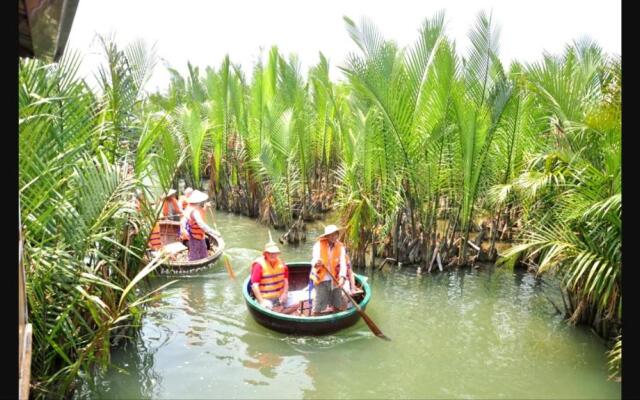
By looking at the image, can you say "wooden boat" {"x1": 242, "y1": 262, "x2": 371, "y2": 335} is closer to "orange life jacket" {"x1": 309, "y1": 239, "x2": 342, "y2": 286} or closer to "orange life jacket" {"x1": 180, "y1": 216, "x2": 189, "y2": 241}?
"orange life jacket" {"x1": 309, "y1": 239, "x2": 342, "y2": 286}

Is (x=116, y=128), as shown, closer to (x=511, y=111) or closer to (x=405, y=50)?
(x=405, y=50)

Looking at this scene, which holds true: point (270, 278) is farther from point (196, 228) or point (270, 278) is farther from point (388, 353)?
point (196, 228)

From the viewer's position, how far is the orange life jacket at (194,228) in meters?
10.7

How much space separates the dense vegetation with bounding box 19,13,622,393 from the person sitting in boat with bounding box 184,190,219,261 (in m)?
1.39

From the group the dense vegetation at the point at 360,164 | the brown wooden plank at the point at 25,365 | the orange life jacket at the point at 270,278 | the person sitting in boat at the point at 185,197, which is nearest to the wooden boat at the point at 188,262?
the person sitting in boat at the point at 185,197

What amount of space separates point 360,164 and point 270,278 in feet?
10.9

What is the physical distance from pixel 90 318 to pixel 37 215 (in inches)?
55.3

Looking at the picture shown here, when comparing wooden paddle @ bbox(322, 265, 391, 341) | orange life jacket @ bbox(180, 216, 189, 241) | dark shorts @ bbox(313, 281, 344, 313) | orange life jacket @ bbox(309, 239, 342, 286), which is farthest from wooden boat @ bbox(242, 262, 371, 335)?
orange life jacket @ bbox(180, 216, 189, 241)

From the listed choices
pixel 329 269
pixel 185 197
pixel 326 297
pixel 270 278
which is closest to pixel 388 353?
pixel 326 297

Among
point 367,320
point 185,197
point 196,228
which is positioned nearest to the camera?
point 367,320

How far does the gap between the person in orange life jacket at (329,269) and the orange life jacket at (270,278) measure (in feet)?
1.99

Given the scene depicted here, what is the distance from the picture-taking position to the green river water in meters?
6.48

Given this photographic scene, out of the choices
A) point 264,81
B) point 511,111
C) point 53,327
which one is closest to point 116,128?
point 53,327

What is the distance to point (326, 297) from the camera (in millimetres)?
8062
